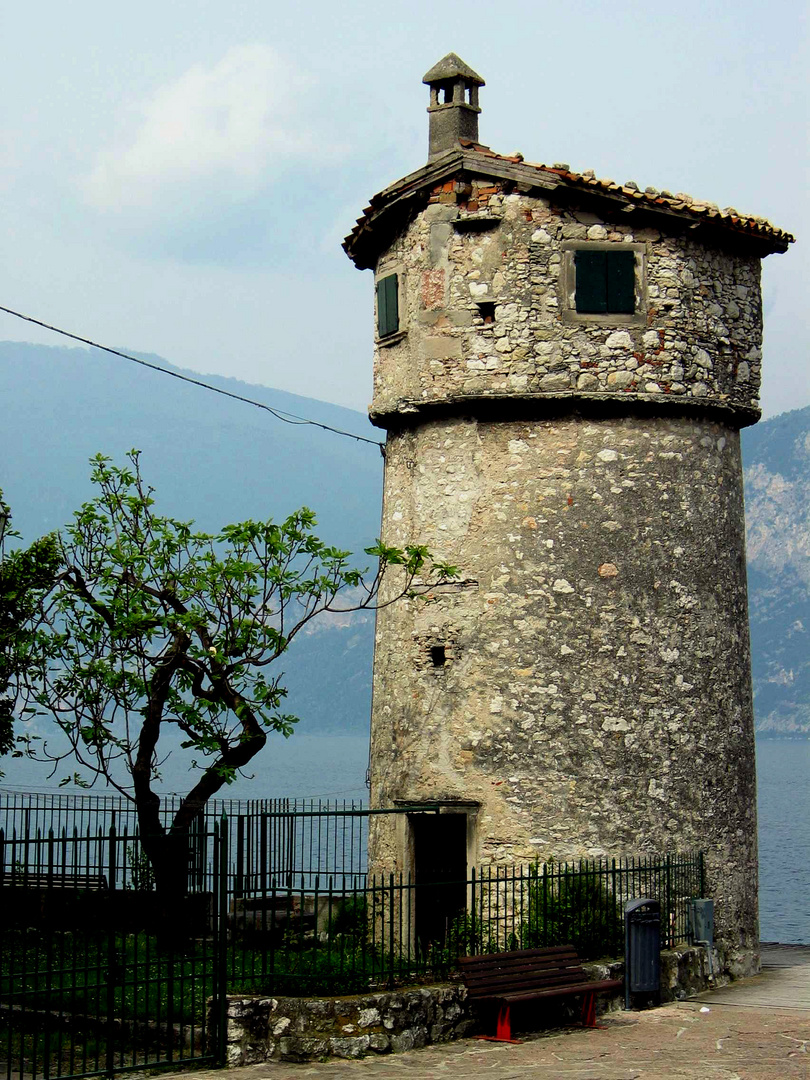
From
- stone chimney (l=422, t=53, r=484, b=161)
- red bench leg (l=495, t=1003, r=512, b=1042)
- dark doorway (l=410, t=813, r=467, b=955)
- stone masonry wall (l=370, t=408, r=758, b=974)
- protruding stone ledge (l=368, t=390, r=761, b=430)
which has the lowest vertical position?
red bench leg (l=495, t=1003, r=512, b=1042)

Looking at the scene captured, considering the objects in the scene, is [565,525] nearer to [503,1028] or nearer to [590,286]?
[590,286]

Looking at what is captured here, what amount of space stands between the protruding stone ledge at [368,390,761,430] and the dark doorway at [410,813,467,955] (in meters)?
4.79

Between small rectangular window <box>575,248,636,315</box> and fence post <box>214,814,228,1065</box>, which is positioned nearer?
fence post <box>214,814,228,1065</box>

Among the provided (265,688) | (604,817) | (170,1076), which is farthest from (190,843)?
(170,1076)

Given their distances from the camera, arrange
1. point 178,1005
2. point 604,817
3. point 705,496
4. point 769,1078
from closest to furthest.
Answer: point 769,1078 < point 178,1005 < point 604,817 < point 705,496

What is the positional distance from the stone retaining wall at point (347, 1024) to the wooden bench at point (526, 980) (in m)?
0.23

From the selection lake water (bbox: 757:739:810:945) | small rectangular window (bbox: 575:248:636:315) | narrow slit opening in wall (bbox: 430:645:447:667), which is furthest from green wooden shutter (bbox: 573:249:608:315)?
lake water (bbox: 757:739:810:945)

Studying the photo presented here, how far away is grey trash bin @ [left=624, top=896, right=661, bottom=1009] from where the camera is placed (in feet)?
53.9

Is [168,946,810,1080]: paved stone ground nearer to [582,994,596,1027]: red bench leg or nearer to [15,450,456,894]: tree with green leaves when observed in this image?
[582,994,596,1027]: red bench leg

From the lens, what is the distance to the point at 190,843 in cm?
1958

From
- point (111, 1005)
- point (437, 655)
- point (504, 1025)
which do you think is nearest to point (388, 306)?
point (437, 655)

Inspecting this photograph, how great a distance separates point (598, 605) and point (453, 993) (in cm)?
528

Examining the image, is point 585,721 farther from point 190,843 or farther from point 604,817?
point 190,843

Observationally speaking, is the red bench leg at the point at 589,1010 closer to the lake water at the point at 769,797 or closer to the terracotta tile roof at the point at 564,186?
the terracotta tile roof at the point at 564,186
